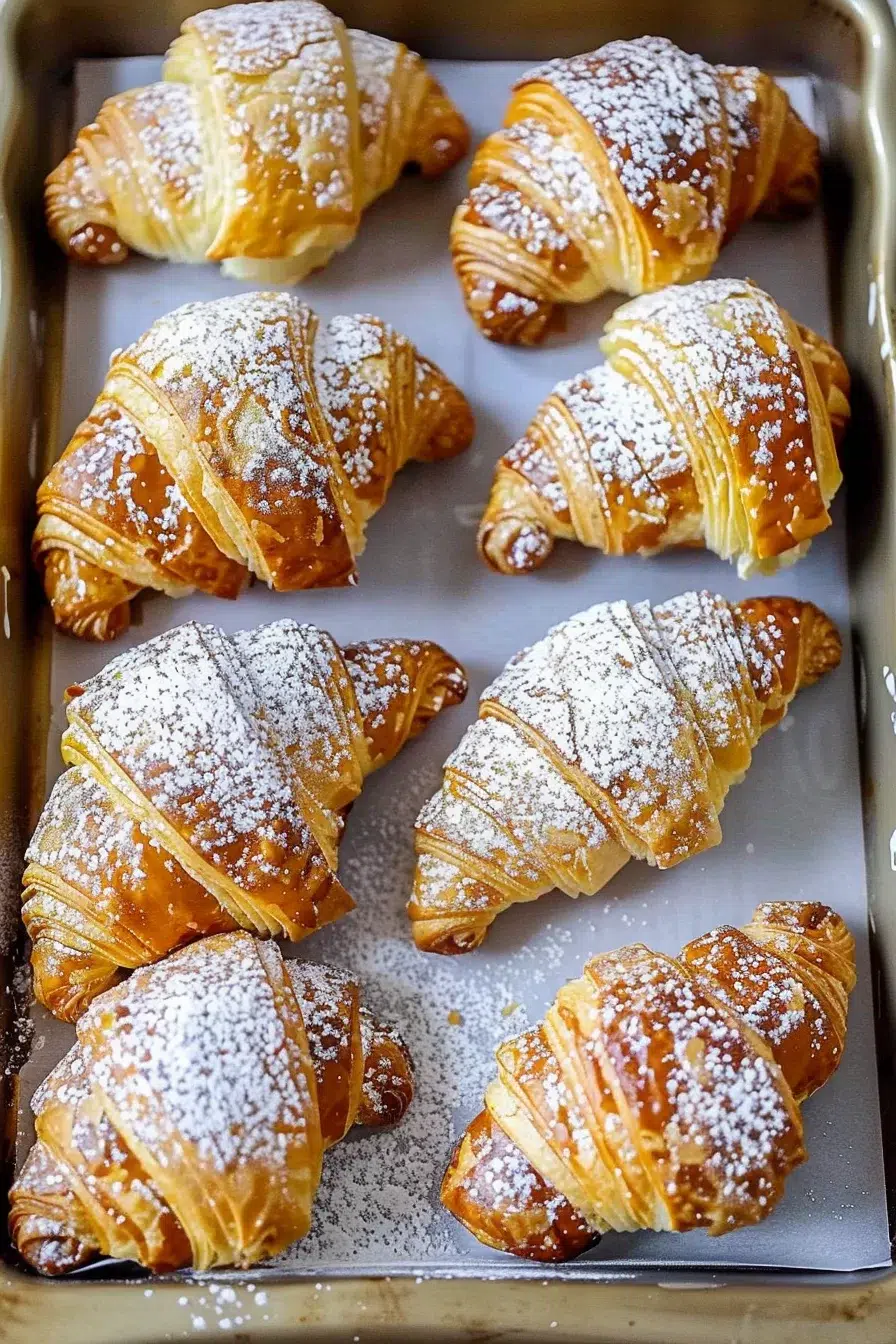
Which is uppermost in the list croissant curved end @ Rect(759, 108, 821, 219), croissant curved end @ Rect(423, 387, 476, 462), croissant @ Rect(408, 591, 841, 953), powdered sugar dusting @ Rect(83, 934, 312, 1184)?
croissant curved end @ Rect(759, 108, 821, 219)

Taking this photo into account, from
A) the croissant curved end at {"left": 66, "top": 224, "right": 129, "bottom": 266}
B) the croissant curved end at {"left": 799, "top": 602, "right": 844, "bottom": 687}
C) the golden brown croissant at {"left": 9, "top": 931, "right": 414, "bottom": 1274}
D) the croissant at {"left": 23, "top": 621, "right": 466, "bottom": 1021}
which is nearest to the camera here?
the golden brown croissant at {"left": 9, "top": 931, "right": 414, "bottom": 1274}

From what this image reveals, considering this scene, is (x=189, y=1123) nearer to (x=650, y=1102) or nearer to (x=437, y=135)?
(x=650, y=1102)

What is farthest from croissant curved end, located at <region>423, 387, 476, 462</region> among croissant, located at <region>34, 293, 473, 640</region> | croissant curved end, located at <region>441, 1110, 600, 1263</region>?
croissant curved end, located at <region>441, 1110, 600, 1263</region>

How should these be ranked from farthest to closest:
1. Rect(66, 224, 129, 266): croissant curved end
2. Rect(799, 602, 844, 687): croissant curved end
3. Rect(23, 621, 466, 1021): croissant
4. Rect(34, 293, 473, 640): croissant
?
Rect(66, 224, 129, 266): croissant curved end
Rect(799, 602, 844, 687): croissant curved end
Rect(34, 293, 473, 640): croissant
Rect(23, 621, 466, 1021): croissant

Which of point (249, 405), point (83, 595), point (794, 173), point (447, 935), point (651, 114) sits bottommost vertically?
point (447, 935)

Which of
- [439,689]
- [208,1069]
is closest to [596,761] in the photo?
[439,689]

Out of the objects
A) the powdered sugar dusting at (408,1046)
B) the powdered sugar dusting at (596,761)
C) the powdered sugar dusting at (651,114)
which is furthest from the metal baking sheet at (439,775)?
the powdered sugar dusting at (651,114)

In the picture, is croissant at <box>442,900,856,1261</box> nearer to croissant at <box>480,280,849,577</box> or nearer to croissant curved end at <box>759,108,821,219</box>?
croissant at <box>480,280,849,577</box>
